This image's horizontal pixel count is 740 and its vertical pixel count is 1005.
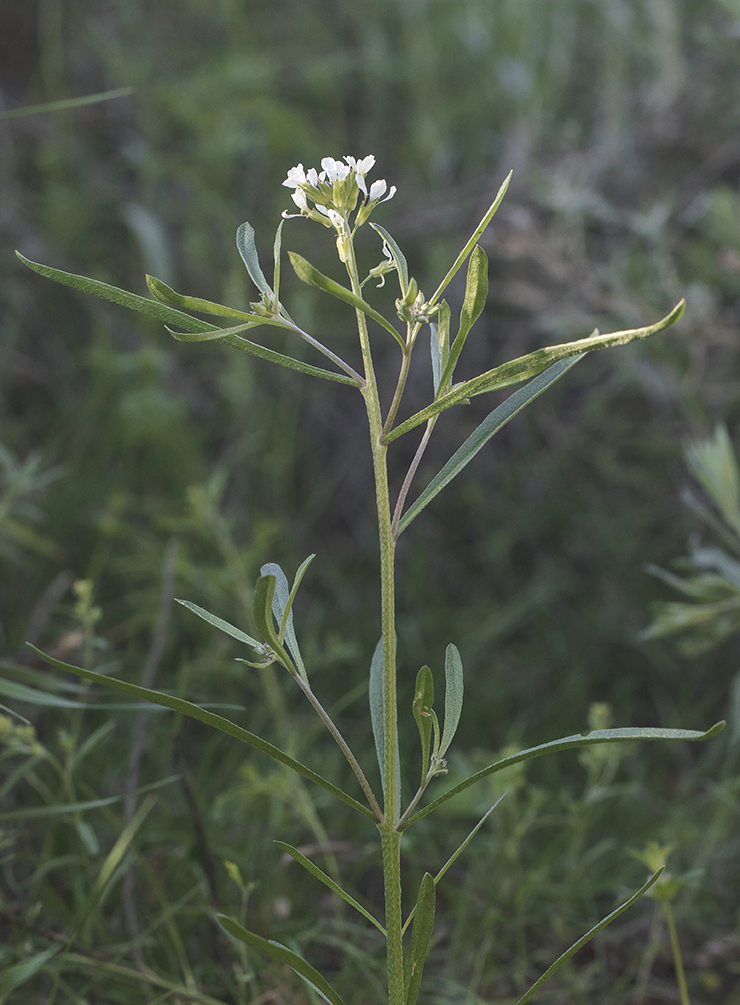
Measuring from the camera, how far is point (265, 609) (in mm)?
586

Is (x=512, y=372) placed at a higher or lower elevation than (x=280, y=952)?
higher

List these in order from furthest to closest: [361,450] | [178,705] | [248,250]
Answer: [361,450]
[248,250]
[178,705]

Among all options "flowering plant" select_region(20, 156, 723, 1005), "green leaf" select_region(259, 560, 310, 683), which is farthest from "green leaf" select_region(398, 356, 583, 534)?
"green leaf" select_region(259, 560, 310, 683)

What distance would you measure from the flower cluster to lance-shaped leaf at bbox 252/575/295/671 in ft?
0.87

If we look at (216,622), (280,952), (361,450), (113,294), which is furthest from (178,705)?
(361,450)

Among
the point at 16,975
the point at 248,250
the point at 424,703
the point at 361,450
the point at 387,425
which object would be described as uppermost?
the point at 361,450

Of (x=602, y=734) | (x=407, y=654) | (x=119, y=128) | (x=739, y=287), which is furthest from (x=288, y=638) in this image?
(x=119, y=128)

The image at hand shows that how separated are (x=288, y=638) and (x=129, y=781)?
54cm

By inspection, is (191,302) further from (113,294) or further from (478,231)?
(478,231)

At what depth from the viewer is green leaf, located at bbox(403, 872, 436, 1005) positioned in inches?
24.7

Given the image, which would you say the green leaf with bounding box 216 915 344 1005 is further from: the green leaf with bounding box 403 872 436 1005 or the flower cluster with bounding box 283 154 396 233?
the flower cluster with bounding box 283 154 396 233

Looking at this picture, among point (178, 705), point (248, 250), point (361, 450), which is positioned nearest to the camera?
point (178, 705)

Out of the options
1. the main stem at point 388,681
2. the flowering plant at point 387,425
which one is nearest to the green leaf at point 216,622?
the flowering plant at point 387,425

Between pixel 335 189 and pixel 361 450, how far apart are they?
153 cm
